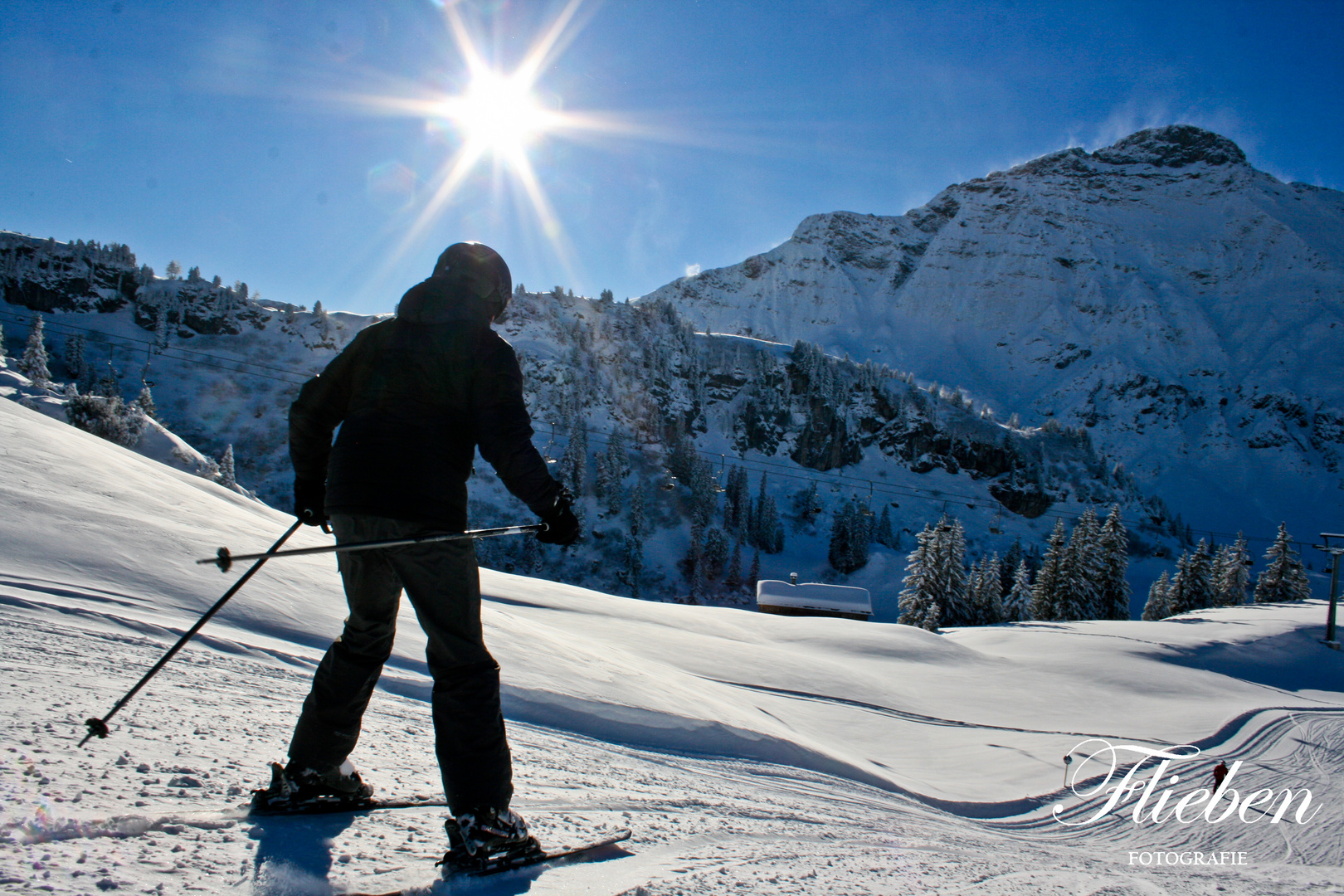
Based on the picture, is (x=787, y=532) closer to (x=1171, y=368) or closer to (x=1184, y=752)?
(x=1184, y=752)

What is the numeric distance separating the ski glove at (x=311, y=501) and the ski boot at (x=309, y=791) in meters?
0.83

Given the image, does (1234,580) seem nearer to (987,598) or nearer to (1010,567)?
(987,598)

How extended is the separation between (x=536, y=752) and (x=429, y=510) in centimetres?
195

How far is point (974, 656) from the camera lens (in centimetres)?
1469

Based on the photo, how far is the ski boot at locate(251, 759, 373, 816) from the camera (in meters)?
2.10

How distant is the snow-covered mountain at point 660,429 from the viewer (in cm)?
7012

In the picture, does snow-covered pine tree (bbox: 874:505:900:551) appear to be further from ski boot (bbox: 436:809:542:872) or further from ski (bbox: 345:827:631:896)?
ski boot (bbox: 436:809:542:872)

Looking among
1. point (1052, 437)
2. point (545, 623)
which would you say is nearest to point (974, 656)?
point (545, 623)

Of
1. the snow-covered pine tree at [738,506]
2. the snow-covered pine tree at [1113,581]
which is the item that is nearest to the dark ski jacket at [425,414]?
the snow-covered pine tree at [1113,581]

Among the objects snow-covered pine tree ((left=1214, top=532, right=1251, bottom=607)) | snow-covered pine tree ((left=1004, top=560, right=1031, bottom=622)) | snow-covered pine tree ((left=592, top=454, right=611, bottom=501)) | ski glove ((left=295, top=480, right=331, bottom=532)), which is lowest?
snow-covered pine tree ((left=1004, top=560, right=1031, bottom=622))

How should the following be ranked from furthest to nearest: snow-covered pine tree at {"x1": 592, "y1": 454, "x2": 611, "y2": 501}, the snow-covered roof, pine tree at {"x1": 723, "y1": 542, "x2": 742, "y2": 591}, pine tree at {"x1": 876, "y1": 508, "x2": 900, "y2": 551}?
pine tree at {"x1": 876, "y1": 508, "x2": 900, "y2": 551} < snow-covered pine tree at {"x1": 592, "y1": 454, "x2": 611, "y2": 501} < pine tree at {"x1": 723, "y1": 542, "x2": 742, "y2": 591} < the snow-covered roof

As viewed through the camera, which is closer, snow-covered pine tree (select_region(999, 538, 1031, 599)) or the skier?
the skier

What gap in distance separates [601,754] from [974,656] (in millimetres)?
13368

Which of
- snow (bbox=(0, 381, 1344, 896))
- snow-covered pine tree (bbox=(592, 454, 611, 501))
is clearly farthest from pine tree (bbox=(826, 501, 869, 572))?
snow (bbox=(0, 381, 1344, 896))
